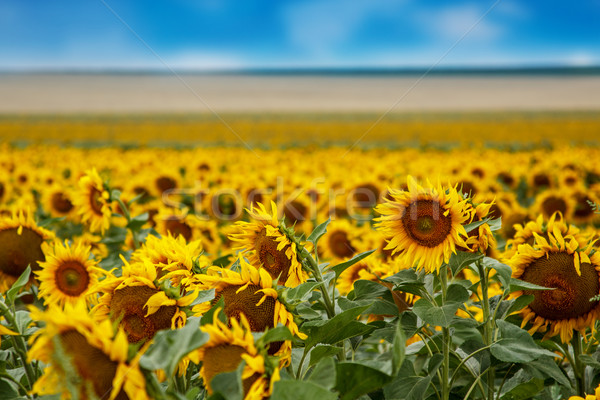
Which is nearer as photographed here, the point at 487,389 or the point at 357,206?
the point at 487,389

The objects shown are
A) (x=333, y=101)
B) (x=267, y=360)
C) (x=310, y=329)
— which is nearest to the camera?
(x=267, y=360)

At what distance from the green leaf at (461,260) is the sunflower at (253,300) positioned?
710 mm

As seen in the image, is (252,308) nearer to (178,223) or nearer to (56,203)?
(178,223)

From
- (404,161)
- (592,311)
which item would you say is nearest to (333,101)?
(404,161)

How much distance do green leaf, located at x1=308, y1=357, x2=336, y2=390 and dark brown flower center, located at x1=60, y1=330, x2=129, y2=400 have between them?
492 mm

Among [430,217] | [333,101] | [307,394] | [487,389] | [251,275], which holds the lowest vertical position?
[487,389]

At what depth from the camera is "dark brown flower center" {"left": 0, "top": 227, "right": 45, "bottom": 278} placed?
3.26 metres

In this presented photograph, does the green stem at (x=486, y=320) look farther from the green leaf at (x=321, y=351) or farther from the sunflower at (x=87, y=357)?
the sunflower at (x=87, y=357)

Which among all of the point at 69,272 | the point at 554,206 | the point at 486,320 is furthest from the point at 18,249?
the point at 554,206

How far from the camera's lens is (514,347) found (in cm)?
202

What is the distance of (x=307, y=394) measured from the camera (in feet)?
4.27

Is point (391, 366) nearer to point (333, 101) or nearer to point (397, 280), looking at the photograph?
point (397, 280)

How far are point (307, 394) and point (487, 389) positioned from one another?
49.7 inches

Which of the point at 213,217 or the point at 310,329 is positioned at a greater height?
the point at 213,217
